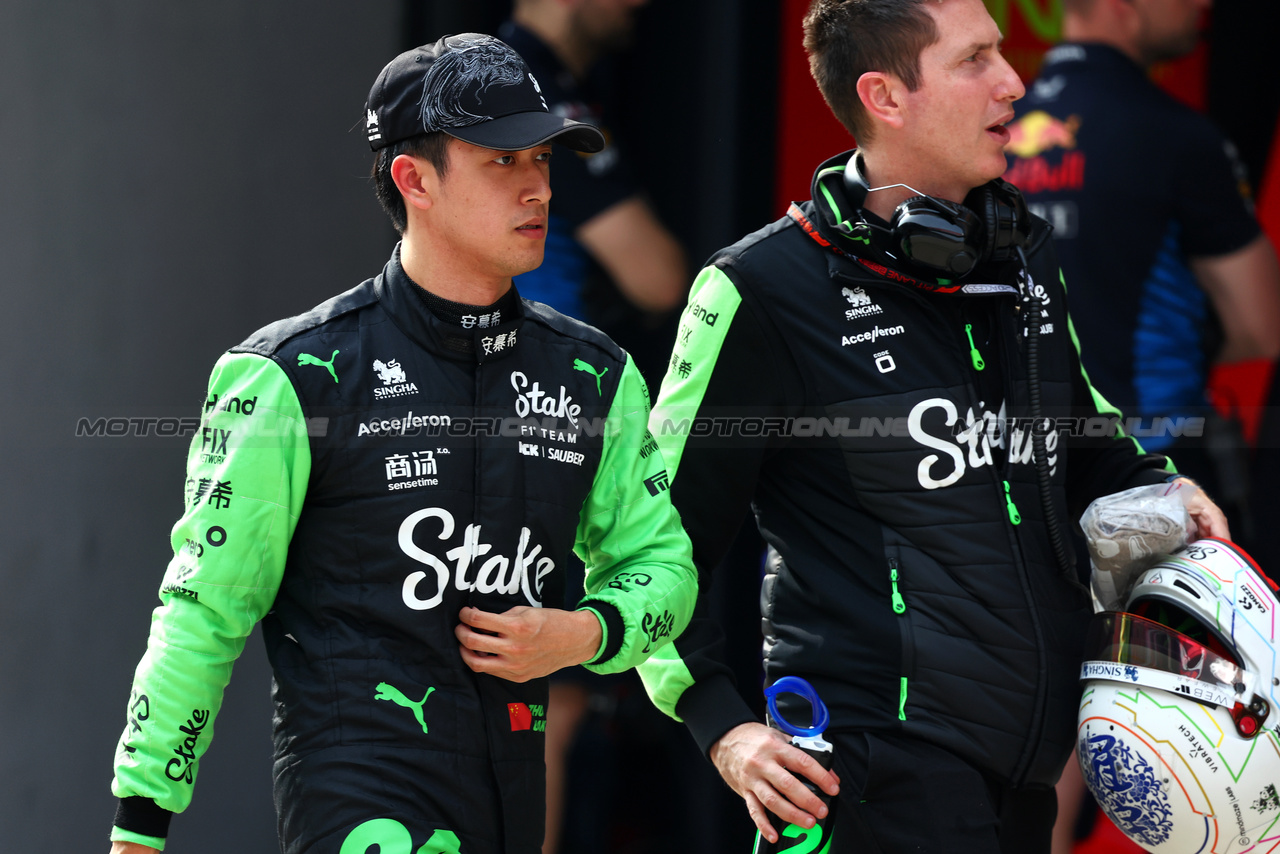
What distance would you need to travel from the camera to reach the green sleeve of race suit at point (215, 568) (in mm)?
2078

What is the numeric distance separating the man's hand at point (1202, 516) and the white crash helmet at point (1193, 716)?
118 mm

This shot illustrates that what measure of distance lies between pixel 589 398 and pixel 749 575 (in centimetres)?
244

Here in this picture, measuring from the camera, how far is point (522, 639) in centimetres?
219

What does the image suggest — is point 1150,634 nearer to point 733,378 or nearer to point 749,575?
point 733,378

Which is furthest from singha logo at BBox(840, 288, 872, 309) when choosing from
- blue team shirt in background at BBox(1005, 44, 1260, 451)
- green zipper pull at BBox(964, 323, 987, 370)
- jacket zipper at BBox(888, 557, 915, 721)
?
blue team shirt in background at BBox(1005, 44, 1260, 451)

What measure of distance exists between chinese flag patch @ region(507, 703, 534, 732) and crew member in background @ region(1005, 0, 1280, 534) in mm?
2502

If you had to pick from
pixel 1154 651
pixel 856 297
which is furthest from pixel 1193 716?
pixel 856 297

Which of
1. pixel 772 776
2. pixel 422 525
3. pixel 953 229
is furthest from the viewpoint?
pixel 953 229

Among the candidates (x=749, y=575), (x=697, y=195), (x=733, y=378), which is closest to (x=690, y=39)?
(x=697, y=195)

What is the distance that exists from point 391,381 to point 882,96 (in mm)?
1092

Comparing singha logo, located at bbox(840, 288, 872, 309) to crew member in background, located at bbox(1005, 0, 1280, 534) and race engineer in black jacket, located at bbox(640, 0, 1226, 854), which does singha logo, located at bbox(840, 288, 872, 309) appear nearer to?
race engineer in black jacket, located at bbox(640, 0, 1226, 854)

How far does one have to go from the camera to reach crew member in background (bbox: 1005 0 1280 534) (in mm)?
4230

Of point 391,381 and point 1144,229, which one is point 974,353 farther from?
point 1144,229

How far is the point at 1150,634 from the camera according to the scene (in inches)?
96.9
